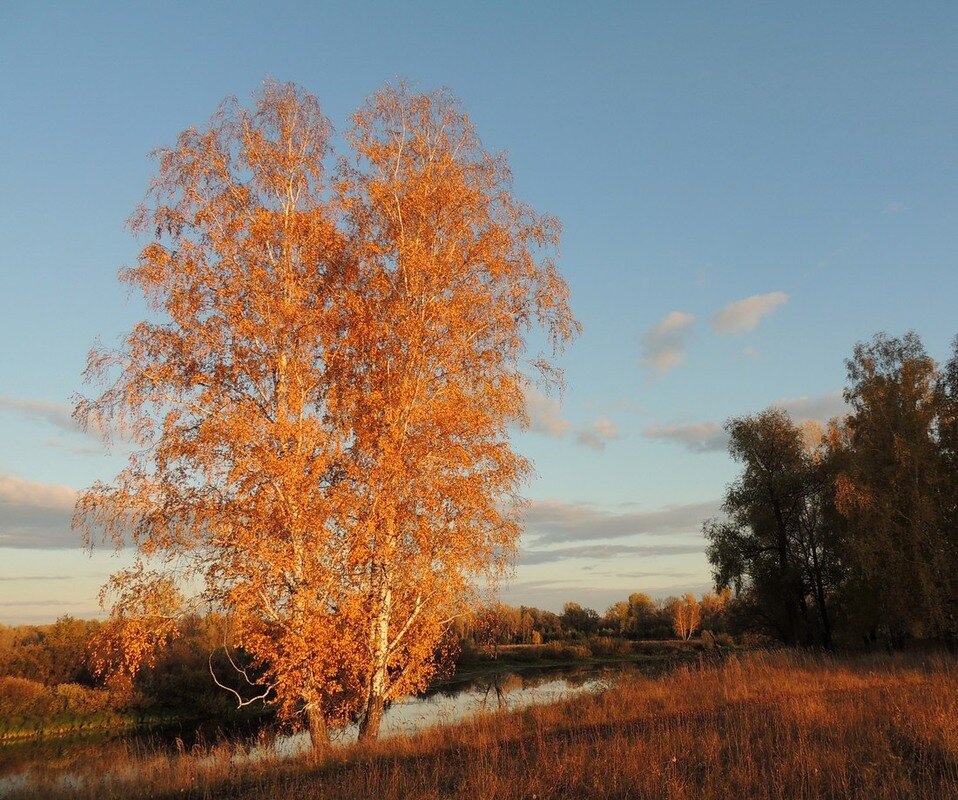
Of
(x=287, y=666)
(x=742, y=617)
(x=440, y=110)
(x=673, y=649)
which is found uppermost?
(x=440, y=110)

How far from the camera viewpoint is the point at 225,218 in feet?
51.2

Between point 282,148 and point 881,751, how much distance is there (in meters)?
16.9

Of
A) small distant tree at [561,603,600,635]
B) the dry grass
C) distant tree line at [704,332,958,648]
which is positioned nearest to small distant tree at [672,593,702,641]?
small distant tree at [561,603,600,635]

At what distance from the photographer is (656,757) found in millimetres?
9961

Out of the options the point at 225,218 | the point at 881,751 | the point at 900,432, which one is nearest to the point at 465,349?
the point at 225,218

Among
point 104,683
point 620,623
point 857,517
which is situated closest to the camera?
point 104,683

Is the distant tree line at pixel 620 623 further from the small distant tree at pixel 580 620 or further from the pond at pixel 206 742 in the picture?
the pond at pixel 206 742

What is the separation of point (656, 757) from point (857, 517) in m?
23.7

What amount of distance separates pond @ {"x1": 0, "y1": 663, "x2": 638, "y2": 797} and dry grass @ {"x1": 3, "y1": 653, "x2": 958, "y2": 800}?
934mm

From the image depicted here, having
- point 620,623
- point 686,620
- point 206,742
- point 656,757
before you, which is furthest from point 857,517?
point 620,623

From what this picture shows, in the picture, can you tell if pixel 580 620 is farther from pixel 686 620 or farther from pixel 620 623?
pixel 686 620

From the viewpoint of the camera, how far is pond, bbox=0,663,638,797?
13609 mm

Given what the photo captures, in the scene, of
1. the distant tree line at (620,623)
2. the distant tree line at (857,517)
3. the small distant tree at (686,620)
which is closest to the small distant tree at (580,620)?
the distant tree line at (620,623)

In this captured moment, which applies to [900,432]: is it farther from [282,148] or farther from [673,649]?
[673,649]
